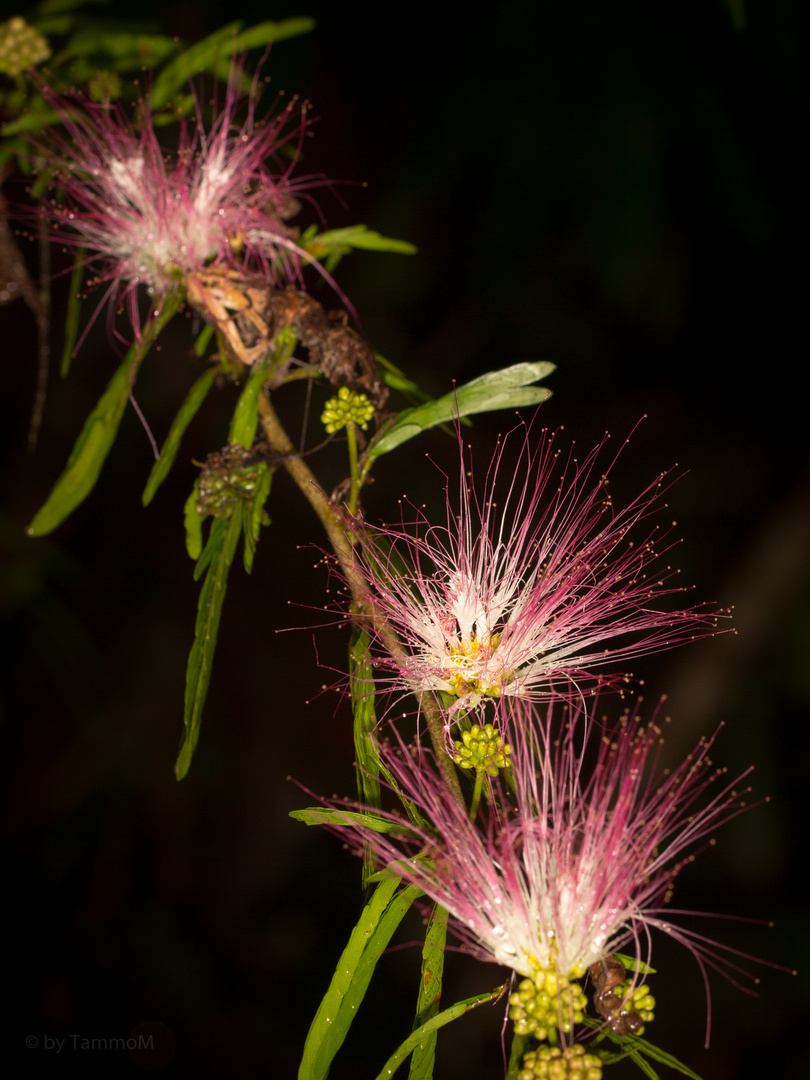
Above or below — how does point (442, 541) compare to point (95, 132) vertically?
below

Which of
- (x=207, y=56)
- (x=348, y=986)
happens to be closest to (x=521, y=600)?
(x=348, y=986)

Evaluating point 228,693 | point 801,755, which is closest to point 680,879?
point 801,755

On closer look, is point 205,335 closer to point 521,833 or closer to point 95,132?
point 95,132

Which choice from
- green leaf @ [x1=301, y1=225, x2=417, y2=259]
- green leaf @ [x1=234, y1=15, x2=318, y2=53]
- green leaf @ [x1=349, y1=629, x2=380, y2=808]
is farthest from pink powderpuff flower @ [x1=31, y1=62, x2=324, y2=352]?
green leaf @ [x1=349, y1=629, x2=380, y2=808]

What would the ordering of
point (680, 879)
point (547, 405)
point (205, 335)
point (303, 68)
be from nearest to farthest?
point (205, 335) < point (303, 68) < point (547, 405) < point (680, 879)

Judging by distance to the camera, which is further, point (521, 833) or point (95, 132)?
point (95, 132)

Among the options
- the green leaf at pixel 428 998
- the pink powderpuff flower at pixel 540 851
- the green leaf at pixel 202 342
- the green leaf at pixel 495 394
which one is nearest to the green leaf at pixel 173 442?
the green leaf at pixel 202 342

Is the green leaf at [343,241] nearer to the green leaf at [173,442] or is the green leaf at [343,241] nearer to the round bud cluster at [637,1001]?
the green leaf at [173,442]
